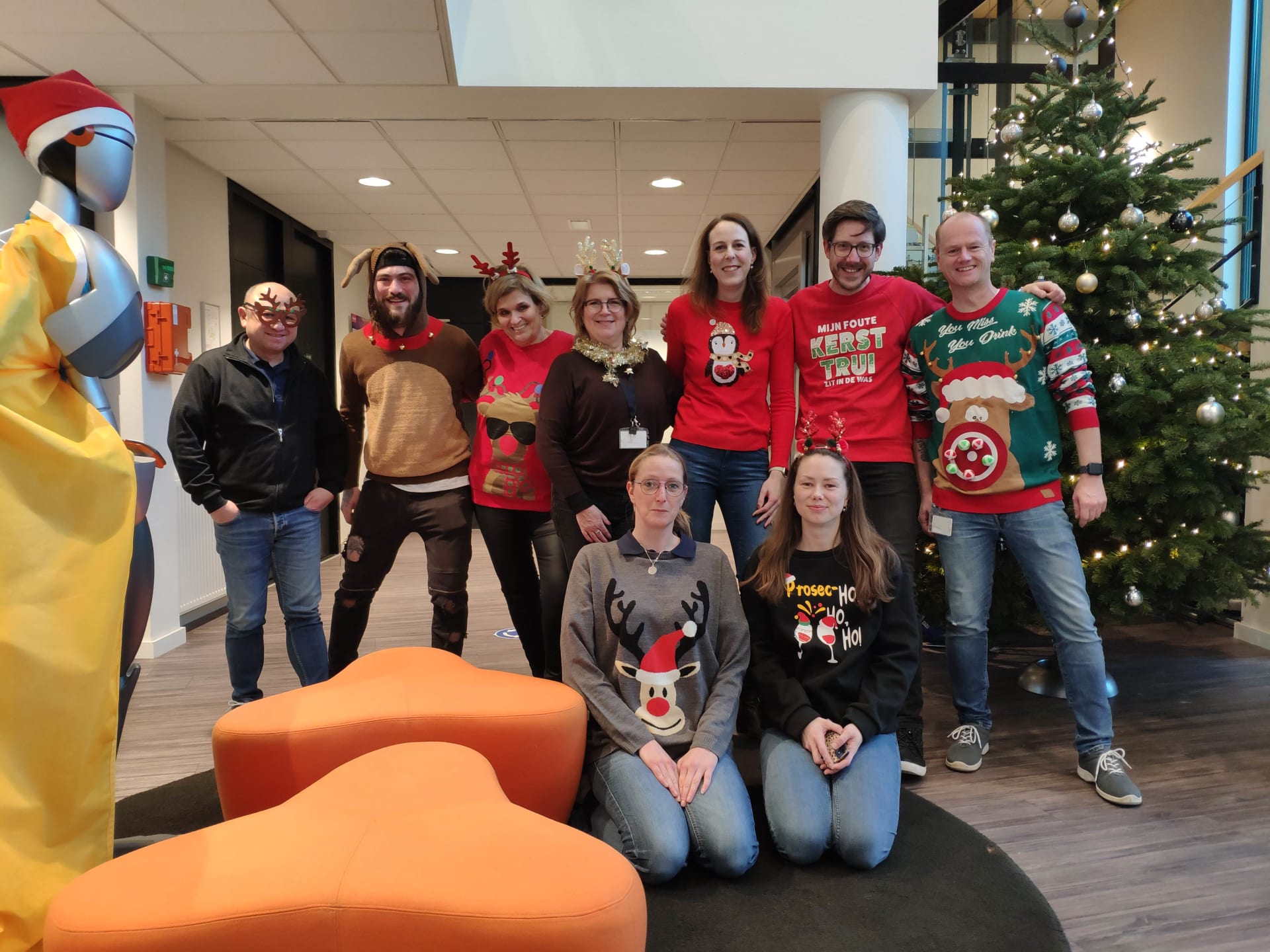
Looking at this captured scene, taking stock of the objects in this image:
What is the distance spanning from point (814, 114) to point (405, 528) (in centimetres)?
311

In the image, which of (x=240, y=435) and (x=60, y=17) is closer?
(x=240, y=435)

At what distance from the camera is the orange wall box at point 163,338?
414 centimetres

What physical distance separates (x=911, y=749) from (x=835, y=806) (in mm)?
671

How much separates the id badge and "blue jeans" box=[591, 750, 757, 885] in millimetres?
965

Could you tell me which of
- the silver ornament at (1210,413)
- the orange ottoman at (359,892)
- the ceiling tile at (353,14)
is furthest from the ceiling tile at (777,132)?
the orange ottoman at (359,892)

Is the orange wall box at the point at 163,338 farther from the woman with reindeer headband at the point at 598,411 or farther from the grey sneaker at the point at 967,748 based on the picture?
the grey sneaker at the point at 967,748

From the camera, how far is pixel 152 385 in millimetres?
4156

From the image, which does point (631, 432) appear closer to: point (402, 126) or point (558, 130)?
point (558, 130)

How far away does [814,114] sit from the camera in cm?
459

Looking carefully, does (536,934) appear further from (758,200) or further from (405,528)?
(758,200)

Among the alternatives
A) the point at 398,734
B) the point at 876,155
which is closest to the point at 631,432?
the point at 398,734

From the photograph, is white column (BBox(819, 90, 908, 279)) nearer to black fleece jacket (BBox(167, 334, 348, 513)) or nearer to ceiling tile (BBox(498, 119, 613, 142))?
ceiling tile (BBox(498, 119, 613, 142))

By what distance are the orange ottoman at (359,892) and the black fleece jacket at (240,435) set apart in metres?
1.53

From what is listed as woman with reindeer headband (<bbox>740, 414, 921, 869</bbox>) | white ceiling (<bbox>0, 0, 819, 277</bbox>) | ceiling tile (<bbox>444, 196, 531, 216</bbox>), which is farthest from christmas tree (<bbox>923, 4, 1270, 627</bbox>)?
ceiling tile (<bbox>444, 196, 531, 216</bbox>)
